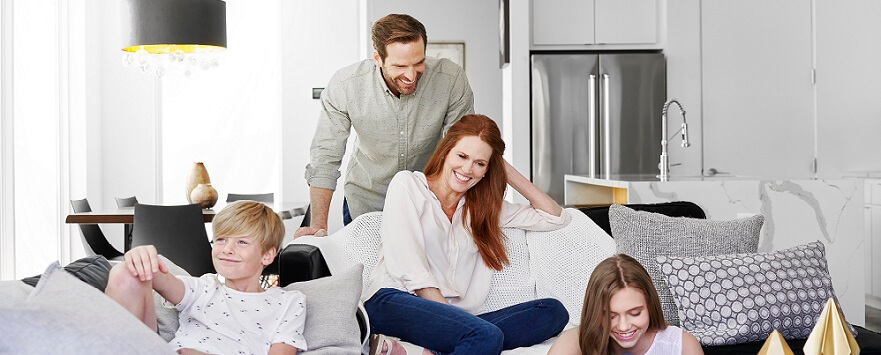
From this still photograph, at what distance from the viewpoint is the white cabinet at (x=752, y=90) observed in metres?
6.13

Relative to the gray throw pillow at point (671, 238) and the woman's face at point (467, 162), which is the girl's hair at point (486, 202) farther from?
the gray throw pillow at point (671, 238)

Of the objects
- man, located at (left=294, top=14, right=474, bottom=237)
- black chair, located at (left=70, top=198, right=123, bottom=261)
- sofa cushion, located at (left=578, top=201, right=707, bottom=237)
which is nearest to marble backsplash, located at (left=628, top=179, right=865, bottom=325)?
sofa cushion, located at (left=578, top=201, right=707, bottom=237)

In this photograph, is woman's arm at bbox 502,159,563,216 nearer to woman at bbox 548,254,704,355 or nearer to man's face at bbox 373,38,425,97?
man's face at bbox 373,38,425,97

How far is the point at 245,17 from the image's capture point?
307 inches

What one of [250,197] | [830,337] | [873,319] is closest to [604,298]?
[830,337]

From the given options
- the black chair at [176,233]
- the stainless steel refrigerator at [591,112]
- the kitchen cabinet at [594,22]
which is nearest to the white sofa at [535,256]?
the black chair at [176,233]

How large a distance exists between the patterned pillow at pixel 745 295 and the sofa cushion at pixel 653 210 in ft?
1.49

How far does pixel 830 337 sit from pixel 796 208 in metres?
2.46

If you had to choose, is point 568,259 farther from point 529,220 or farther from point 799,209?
point 799,209

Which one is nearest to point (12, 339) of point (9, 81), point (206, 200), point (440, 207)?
point (440, 207)

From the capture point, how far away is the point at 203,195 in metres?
5.16

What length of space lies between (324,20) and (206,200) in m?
2.89

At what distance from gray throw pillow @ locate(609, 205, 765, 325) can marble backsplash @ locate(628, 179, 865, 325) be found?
88cm

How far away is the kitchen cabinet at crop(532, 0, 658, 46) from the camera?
6.12 metres
